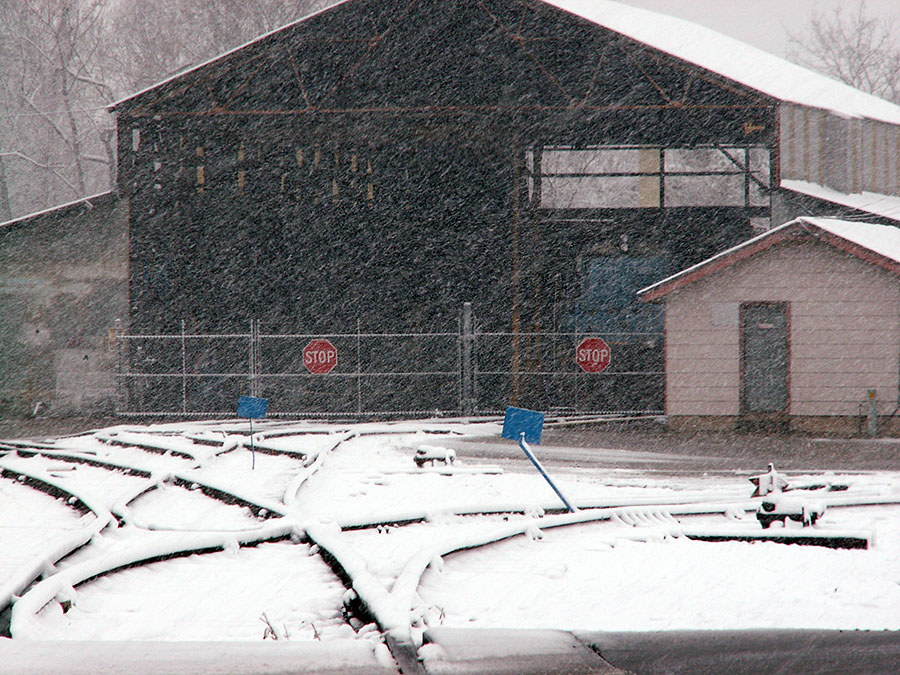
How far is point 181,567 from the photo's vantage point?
21.7 ft

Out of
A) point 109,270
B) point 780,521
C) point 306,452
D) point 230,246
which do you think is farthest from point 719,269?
point 109,270

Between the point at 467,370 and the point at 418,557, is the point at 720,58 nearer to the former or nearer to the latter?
the point at 467,370

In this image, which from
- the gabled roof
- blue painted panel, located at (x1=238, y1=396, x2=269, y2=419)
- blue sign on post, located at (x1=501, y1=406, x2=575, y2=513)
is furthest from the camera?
the gabled roof

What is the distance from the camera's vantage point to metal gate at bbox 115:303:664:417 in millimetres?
21969

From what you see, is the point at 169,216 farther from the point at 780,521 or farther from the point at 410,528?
the point at 780,521

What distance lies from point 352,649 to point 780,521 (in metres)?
4.47

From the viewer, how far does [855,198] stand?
77.4 ft

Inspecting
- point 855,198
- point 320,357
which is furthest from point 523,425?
point 855,198

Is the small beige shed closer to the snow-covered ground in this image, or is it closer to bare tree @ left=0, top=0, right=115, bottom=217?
the snow-covered ground

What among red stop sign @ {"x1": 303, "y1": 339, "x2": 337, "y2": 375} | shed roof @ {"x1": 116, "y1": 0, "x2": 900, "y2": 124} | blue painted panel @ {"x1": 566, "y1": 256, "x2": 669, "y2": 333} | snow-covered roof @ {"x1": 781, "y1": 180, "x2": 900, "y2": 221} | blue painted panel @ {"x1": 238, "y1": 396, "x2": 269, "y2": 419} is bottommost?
blue painted panel @ {"x1": 238, "y1": 396, "x2": 269, "y2": 419}

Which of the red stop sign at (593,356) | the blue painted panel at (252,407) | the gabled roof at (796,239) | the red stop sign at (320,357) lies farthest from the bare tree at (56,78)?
the blue painted panel at (252,407)

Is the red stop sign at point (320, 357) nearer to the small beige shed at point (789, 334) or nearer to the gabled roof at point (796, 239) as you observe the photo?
the gabled roof at point (796, 239)

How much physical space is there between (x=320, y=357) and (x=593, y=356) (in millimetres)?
5991

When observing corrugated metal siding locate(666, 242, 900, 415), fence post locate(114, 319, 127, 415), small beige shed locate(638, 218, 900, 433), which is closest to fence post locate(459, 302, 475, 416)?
small beige shed locate(638, 218, 900, 433)
